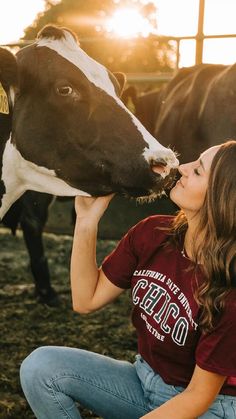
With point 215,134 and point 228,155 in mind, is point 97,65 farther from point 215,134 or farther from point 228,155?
point 215,134

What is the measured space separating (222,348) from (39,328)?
240cm

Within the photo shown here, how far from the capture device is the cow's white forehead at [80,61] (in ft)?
8.00

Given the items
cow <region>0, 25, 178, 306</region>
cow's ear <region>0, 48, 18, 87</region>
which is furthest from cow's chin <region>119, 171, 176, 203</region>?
cow's ear <region>0, 48, 18, 87</region>

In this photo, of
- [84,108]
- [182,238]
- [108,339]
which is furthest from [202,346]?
[108,339]

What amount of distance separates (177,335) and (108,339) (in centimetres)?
195

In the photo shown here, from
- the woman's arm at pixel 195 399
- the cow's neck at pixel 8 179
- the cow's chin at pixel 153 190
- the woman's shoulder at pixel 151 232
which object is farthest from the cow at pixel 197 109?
the woman's arm at pixel 195 399

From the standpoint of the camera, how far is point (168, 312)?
1810mm

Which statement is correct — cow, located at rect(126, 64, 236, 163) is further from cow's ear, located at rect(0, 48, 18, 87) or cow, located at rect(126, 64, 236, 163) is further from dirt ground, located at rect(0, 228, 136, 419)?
cow's ear, located at rect(0, 48, 18, 87)

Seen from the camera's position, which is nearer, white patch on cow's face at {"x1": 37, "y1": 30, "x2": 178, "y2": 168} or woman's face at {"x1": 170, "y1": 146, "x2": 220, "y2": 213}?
woman's face at {"x1": 170, "y1": 146, "x2": 220, "y2": 213}

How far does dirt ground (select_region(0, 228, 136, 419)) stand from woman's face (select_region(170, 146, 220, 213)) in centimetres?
135

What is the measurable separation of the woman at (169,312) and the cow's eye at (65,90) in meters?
0.58

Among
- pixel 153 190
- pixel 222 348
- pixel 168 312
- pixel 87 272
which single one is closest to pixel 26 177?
pixel 153 190

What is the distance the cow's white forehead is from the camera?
244cm

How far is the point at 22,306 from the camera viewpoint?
14.1 feet
